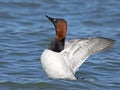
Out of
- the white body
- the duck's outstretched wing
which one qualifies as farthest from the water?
the duck's outstretched wing

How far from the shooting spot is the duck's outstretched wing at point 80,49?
8414 millimetres

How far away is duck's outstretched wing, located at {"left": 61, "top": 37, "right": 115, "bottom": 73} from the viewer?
8414 mm

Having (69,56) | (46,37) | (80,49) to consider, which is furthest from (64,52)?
(46,37)

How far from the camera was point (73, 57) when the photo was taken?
8484mm

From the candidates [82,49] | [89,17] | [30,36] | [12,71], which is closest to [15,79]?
[12,71]

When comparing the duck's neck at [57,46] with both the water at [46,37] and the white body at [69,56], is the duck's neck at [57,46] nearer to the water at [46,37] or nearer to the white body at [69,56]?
the white body at [69,56]

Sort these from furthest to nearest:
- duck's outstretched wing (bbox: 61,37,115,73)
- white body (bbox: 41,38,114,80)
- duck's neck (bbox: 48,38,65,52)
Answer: duck's outstretched wing (bbox: 61,37,115,73), duck's neck (bbox: 48,38,65,52), white body (bbox: 41,38,114,80)

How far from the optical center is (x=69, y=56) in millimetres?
8430

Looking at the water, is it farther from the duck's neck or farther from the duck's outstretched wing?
the duck's neck

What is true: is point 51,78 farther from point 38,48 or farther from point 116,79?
point 38,48

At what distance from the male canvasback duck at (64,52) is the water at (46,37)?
197mm

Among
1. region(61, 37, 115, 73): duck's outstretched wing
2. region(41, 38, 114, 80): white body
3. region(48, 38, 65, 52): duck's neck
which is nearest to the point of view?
region(41, 38, 114, 80): white body

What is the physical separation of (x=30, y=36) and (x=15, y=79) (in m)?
2.96

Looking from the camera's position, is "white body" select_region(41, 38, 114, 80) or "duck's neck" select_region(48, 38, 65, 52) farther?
"duck's neck" select_region(48, 38, 65, 52)
